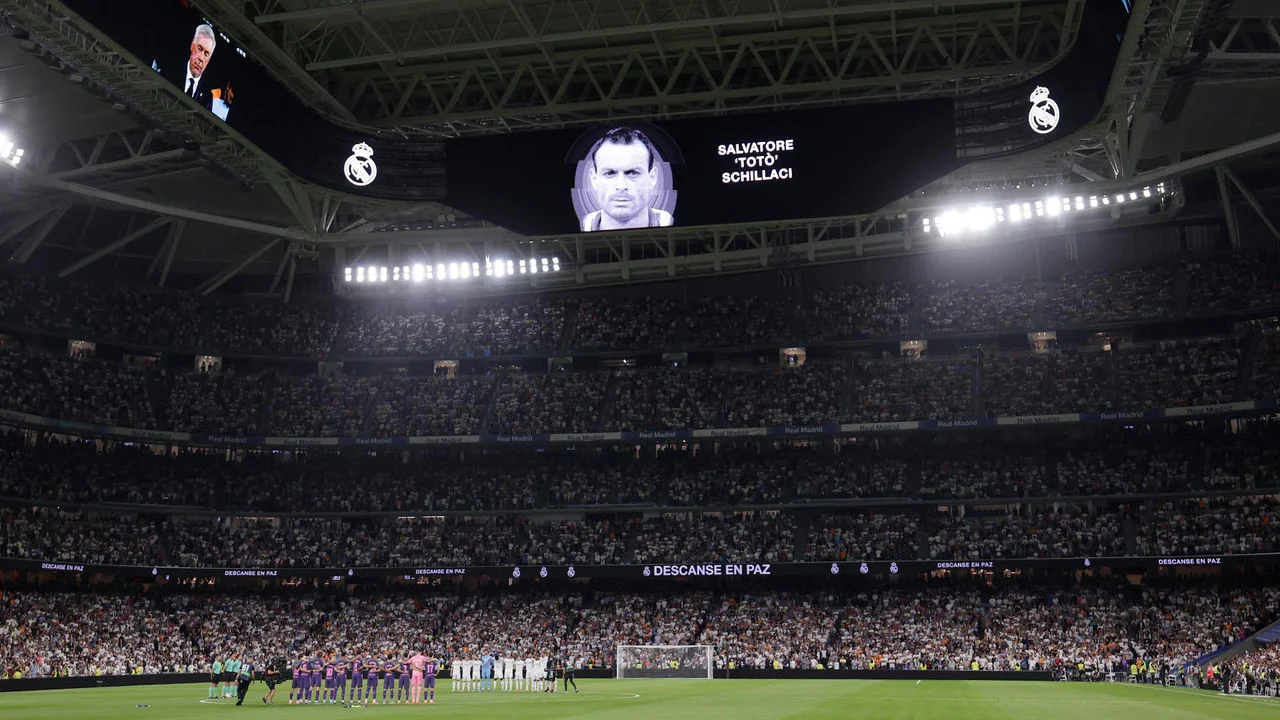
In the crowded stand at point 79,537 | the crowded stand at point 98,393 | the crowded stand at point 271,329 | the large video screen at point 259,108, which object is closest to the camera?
the large video screen at point 259,108

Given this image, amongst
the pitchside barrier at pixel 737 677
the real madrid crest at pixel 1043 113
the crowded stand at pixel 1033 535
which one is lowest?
the pitchside barrier at pixel 737 677

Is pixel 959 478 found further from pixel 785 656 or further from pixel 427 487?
pixel 427 487

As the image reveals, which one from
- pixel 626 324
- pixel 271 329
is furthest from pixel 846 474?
pixel 271 329

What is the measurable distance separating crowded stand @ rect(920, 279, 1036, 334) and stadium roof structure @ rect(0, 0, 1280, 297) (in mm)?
11678

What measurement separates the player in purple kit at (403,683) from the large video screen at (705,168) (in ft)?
60.6

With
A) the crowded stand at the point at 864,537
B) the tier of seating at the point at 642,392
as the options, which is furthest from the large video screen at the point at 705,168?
the tier of seating at the point at 642,392

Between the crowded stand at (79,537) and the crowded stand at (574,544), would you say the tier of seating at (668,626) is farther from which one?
the crowded stand at (574,544)

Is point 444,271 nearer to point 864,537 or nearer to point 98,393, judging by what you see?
point 98,393

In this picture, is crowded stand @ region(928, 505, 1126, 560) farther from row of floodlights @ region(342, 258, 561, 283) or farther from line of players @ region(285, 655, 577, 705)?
line of players @ region(285, 655, 577, 705)

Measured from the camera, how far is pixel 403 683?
33750mm

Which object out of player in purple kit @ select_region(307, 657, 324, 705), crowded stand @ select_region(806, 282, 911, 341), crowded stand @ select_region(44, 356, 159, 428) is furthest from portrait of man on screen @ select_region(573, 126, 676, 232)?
crowded stand @ select_region(44, 356, 159, 428)

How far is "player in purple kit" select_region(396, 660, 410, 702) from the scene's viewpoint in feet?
109

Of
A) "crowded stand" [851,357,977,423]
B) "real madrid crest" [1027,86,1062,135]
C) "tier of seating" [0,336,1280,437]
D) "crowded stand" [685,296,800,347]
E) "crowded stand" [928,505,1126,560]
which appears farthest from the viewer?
"crowded stand" [685,296,800,347]

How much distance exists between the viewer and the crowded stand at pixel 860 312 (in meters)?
65.0
